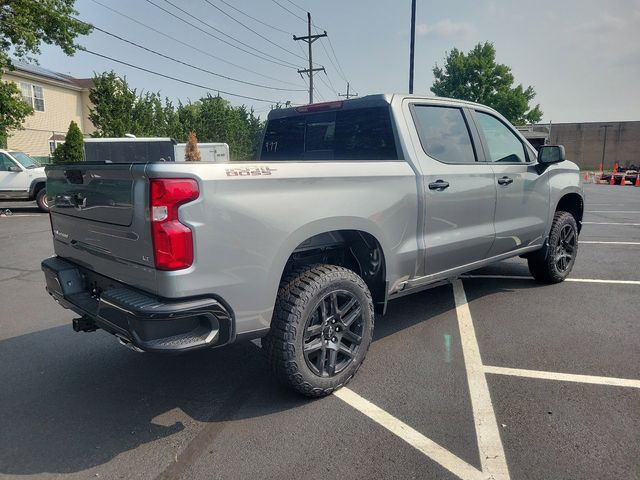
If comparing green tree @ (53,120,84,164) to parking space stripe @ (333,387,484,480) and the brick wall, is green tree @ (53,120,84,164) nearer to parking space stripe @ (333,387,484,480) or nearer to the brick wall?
parking space stripe @ (333,387,484,480)

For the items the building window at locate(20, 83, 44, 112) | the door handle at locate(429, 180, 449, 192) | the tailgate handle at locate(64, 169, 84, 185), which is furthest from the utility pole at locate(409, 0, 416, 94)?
the building window at locate(20, 83, 44, 112)

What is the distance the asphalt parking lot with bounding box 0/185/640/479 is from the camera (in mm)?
2383

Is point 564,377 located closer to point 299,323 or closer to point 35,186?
point 299,323

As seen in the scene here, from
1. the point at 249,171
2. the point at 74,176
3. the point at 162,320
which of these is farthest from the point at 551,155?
the point at 74,176

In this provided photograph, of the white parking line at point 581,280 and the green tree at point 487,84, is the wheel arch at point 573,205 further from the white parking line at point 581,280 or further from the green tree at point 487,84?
the green tree at point 487,84

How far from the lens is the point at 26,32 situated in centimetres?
1703

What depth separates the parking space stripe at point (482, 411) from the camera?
2352 millimetres

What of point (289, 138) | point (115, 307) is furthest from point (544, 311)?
point (115, 307)

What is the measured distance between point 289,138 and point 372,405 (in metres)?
2.68

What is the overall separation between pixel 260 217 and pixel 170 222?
1.59 ft

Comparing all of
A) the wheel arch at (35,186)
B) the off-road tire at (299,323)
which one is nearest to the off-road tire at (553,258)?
the off-road tire at (299,323)

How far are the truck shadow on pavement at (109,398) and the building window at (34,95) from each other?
32.6 metres

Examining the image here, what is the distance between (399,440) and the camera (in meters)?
2.56

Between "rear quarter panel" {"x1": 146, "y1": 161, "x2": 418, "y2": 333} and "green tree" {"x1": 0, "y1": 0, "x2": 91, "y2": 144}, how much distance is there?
59.4 feet
